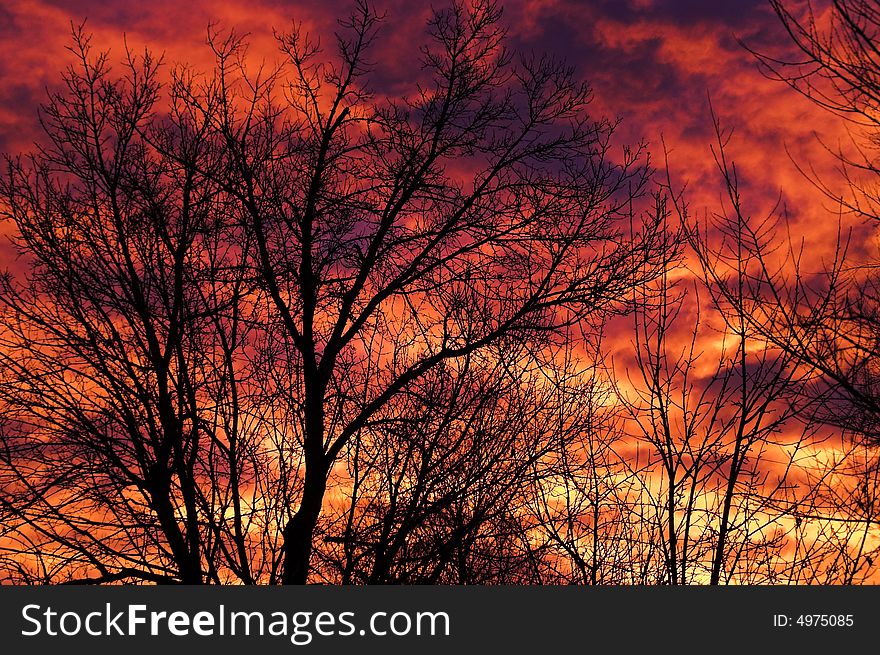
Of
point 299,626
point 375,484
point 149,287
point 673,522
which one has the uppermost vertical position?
point 149,287

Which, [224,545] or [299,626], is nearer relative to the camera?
[299,626]

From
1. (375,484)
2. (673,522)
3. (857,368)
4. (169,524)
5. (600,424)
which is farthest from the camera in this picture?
(375,484)

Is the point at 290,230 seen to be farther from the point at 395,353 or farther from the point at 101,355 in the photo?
the point at 101,355

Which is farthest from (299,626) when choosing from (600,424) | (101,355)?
(101,355)

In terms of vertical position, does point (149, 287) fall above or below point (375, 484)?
above

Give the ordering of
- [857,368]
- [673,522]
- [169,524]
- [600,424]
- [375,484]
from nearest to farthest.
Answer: [673,522] < [857,368] < [600,424] < [169,524] < [375,484]

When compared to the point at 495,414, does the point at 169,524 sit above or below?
below

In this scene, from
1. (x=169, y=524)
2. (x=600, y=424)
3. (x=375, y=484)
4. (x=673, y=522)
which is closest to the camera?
(x=673, y=522)

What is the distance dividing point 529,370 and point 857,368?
366 centimetres

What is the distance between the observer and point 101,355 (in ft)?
32.2

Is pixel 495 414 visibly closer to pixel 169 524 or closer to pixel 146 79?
pixel 169 524

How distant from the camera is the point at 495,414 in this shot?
975 cm

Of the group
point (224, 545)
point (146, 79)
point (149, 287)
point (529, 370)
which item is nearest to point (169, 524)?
point (224, 545)

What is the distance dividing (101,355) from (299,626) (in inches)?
168
